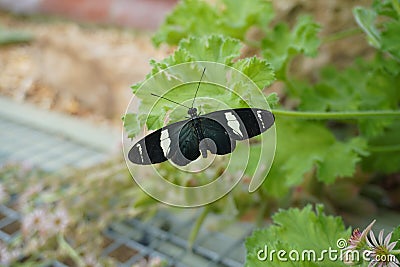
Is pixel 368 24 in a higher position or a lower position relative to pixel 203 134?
higher

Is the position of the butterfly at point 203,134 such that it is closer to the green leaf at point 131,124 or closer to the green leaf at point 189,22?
the green leaf at point 131,124

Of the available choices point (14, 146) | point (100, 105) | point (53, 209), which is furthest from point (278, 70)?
point (100, 105)

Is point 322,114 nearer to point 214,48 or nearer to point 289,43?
point 214,48

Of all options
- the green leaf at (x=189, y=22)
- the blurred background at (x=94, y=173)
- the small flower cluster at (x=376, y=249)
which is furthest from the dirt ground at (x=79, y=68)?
the small flower cluster at (x=376, y=249)

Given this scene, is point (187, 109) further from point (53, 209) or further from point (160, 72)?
point (53, 209)

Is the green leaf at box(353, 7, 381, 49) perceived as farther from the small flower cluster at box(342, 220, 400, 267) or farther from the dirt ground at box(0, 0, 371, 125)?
the dirt ground at box(0, 0, 371, 125)

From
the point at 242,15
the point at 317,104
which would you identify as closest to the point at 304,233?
the point at 317,104
